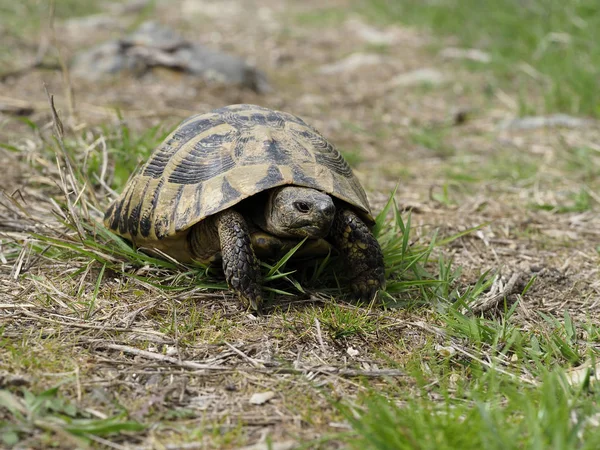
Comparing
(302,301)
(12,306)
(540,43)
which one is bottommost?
(302,301)

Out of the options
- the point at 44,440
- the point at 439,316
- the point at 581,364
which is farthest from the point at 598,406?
the point at 44,440

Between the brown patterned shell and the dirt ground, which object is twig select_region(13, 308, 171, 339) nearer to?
the dirt ground

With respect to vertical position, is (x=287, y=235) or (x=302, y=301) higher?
(x=287, y=235)

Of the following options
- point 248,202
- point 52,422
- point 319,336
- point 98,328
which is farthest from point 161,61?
point 52,422

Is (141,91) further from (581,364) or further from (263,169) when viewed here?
(581,364)

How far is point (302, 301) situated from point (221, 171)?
704 mm

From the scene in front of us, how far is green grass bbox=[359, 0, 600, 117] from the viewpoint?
6.55 m

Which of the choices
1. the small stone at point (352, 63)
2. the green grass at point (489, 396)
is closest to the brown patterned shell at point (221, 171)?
the green grass at point (489, 396)

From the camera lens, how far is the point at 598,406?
6.35 feet

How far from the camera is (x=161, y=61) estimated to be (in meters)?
7.33

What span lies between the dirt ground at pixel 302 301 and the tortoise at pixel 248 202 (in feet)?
0.74

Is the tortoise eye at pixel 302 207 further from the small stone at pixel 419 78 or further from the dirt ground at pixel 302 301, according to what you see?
the small stone at pixel 419 78

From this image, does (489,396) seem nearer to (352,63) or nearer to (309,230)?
(309,230)

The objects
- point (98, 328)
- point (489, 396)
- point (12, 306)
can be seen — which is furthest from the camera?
point (12, 306)
